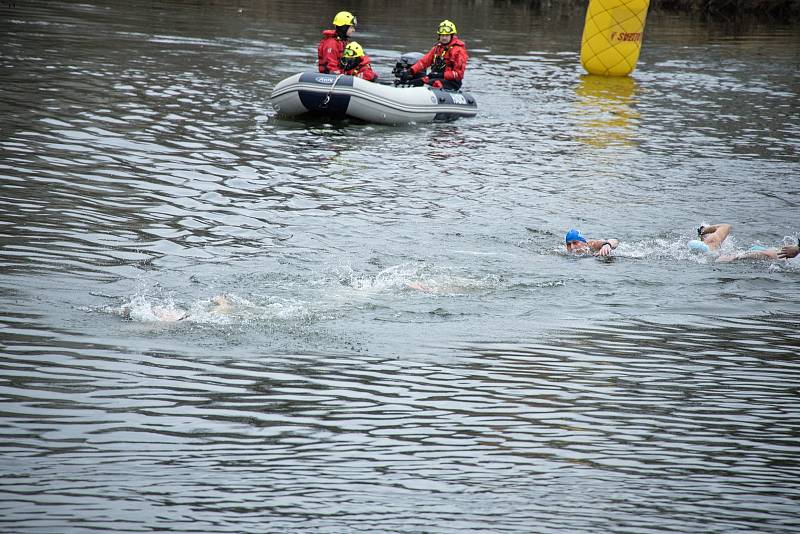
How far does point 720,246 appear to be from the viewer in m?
Result: 9.85

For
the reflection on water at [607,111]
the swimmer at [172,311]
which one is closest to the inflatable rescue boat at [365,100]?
the reflection on water at [607,111]

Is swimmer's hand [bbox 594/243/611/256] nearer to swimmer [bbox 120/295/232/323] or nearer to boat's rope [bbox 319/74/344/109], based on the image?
swimmer [bbox 120/295/232/323]

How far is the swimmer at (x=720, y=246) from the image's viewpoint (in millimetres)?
9219

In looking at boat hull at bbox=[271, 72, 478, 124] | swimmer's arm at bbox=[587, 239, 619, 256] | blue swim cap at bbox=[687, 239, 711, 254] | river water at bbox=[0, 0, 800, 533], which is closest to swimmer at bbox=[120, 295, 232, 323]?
river water at bbox=[0, 0, 800, 533]

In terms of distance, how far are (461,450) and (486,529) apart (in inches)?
31.9

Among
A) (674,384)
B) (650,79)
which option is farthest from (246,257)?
(650,79)

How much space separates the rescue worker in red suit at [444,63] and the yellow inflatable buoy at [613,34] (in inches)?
240

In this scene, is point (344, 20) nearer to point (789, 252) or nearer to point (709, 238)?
point (709, 238)

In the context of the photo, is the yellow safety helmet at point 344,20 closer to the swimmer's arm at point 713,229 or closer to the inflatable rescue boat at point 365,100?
the inflatable rescue boat at point 365,100

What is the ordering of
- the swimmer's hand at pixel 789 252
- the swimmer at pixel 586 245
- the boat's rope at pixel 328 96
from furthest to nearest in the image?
the boat's rope at pixel 328 96
the swimmer at pixel 586 245
the swimmer's hand at pixel 789 252

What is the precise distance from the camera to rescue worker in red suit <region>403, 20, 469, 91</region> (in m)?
17.0

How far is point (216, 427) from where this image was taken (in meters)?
5.41

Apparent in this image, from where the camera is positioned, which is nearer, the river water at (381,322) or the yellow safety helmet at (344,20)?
the river water at (381,322)

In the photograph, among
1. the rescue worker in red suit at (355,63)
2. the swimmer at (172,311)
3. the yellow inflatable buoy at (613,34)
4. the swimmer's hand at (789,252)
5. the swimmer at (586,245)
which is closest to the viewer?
the swimmer at (172,311)
